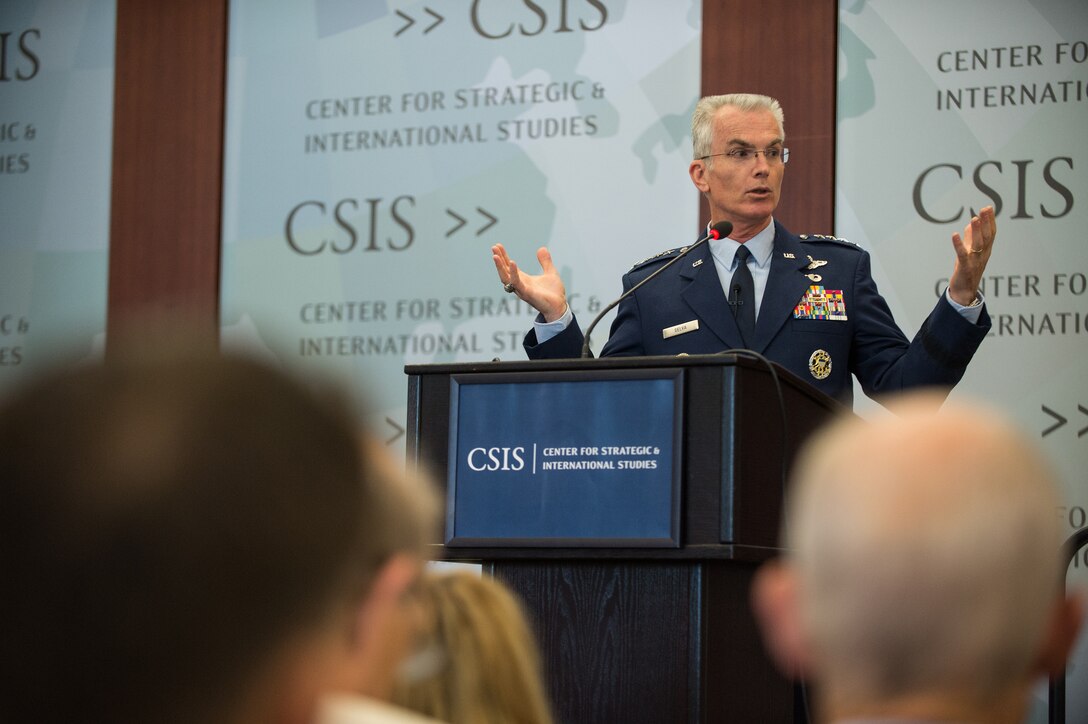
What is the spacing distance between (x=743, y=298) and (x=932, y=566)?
3036 mm

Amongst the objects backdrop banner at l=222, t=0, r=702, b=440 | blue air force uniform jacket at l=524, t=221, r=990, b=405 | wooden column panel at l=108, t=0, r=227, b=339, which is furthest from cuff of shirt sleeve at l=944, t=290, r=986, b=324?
wooden column panel at l=108, t=0, r=227, b=339

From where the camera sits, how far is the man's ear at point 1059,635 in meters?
0.89

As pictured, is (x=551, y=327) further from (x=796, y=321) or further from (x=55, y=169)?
(x=55, y=169)

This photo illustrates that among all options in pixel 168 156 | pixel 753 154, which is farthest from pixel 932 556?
pixel 168 156

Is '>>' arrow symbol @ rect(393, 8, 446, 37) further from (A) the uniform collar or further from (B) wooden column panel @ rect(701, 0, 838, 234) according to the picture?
(A) the uniform collar

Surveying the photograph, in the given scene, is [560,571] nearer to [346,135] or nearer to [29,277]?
[346,135]

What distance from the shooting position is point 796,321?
12.3 ft

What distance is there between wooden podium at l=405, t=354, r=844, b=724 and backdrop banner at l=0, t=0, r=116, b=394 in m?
4.09

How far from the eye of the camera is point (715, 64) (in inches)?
222

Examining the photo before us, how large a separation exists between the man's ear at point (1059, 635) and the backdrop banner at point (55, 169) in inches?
231

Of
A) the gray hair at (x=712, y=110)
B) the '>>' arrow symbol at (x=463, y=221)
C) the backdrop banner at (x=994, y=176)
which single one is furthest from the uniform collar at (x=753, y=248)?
the '>>' arrow symbol at (x=463, y=221)

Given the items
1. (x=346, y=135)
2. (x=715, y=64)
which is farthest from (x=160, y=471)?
(x=346, y=135)

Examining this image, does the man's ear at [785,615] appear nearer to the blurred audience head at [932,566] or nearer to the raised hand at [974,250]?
the blurred audience head at [932,566]

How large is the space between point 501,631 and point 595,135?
4914 mm
